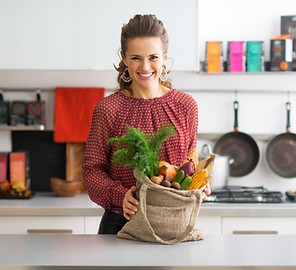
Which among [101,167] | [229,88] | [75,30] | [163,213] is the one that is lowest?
[163,213]

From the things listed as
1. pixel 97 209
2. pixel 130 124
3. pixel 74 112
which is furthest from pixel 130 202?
pixel 74 112

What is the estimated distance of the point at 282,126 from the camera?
11.8ft

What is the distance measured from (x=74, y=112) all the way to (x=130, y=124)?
1.58m

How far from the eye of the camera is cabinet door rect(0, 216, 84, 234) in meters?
3.08

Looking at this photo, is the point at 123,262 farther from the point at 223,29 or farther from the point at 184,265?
the point at 223,29

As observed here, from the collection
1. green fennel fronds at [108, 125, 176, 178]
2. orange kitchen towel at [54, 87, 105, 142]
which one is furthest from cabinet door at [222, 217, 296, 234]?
green fennel fronds at [108, 125, 176, 178]

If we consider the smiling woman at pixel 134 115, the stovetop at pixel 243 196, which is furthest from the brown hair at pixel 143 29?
the stovetop at pixel 243 196

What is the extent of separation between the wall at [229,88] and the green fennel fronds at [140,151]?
192 cm

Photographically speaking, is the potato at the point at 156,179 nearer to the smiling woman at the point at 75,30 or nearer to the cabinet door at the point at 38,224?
the cabinet door at the point at 38,224

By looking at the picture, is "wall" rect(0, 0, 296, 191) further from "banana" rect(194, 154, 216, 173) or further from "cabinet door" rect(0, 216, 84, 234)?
"banana" rect(194, 154, 216, 173)

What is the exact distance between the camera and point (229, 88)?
3.59m

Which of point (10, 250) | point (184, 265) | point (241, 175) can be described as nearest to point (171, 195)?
point (184, 265)

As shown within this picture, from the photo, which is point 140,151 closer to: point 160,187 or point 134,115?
point 160,187

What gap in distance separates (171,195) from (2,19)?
200 centimetres
